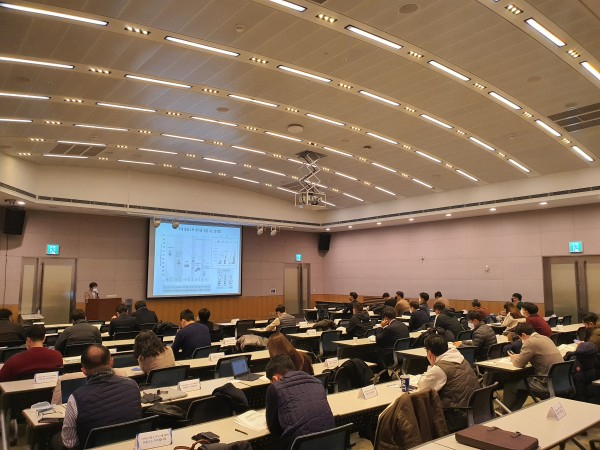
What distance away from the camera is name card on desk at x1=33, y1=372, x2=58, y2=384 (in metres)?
4.92

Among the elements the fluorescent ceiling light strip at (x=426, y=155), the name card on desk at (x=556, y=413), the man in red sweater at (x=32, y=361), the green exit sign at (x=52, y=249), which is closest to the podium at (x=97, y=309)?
the green exit sign at (x=52, y=249)

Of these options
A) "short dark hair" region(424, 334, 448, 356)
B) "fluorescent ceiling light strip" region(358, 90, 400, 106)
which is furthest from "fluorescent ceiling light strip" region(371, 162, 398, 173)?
"short dark hair" region(424, 334, 448, 356)

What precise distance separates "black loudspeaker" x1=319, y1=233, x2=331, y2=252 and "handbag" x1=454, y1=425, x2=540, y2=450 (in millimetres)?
20227

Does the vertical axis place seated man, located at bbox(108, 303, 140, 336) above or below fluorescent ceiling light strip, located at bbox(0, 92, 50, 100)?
below

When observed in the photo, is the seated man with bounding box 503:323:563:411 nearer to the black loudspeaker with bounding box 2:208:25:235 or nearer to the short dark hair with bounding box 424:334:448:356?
the short dark hair with bounding box 424:334:448:356

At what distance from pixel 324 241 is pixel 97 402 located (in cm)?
2027

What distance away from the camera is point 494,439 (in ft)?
9.50

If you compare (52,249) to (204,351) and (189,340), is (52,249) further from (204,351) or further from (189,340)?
(204,351)

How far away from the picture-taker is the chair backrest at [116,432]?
3.12m

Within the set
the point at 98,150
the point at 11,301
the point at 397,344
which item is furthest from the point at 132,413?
the point at 11,301

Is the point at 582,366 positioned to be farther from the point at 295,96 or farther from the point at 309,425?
the point at 295,96

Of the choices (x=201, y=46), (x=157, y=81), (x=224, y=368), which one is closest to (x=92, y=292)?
(x=157, y=81)

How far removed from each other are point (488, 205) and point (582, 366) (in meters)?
10.8

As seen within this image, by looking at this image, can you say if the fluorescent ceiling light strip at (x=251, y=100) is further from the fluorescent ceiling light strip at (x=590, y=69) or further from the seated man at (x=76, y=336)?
the fluorescent ceiling light strip at (x=590, y=69)
